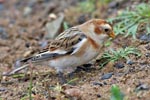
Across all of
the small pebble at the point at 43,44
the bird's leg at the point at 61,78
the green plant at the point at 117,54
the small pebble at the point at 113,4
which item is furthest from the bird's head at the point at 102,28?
the small pebble at the point at 113,4

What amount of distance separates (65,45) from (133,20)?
137 cm

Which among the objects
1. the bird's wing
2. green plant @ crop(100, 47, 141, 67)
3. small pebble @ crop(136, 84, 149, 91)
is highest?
the bird's wing

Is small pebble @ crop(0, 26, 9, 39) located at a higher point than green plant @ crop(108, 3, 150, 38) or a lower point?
higher

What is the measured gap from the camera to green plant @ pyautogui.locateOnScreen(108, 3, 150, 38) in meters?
6.80

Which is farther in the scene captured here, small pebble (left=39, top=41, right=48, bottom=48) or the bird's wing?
small pebble (left=39, top=41, right=48, bottom=48)

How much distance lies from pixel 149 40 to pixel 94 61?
70 cm

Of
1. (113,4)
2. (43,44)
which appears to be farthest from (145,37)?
(113,4)

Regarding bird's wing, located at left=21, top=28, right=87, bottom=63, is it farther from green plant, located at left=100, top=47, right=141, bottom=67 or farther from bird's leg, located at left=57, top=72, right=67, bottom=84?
green plant, located at left=100, top=47, right=141, bottom=67

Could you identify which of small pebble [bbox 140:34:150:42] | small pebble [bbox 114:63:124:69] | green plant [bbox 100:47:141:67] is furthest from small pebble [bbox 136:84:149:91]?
small pebble [bbox 140:34:150:42]

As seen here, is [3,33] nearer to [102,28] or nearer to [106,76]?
[102,28]

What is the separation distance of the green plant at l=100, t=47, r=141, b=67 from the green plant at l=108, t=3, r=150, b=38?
0.52 metres

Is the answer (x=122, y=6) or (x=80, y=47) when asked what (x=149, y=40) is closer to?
(x=80, y=47)

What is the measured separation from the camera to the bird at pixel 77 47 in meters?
5.80

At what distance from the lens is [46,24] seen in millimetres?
8375
